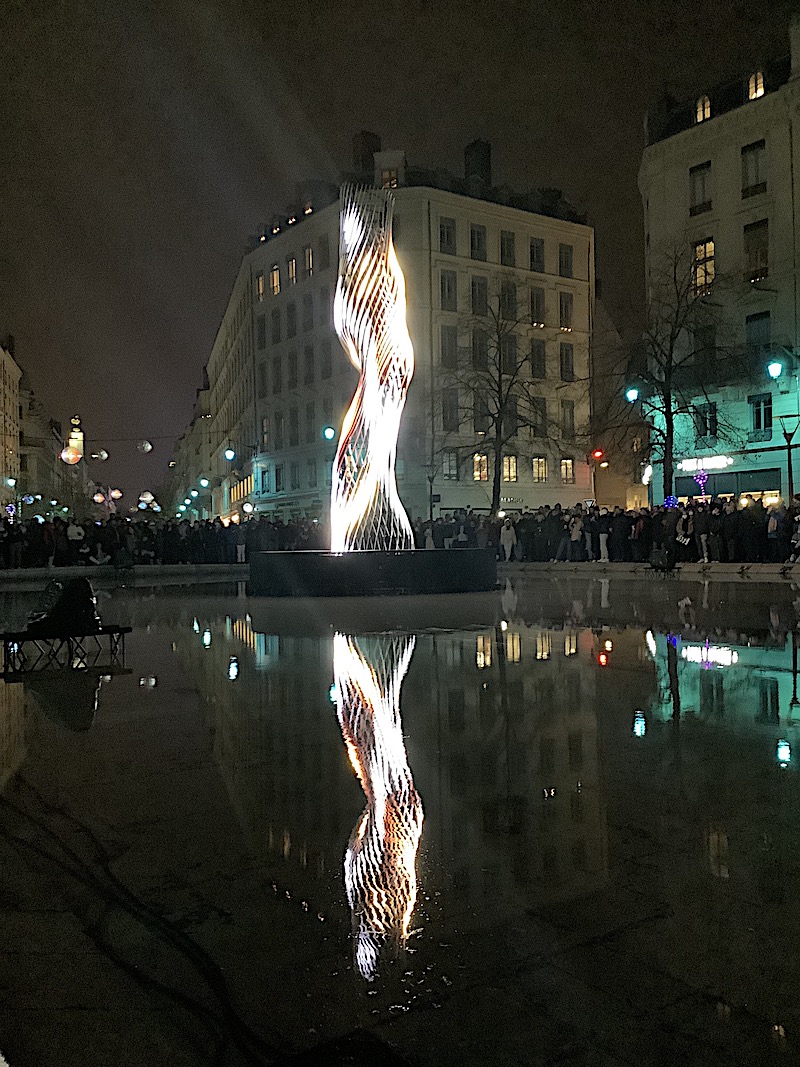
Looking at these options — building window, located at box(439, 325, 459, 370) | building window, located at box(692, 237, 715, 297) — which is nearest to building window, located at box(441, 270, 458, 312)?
building window, located at box(439, 325, 459, 370)

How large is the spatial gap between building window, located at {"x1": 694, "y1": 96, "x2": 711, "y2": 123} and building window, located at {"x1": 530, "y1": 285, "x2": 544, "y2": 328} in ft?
58.6

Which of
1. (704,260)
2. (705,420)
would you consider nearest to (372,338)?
(705,420)

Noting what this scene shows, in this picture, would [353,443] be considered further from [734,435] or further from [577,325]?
[577,325]

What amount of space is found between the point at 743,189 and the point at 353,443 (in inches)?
1205

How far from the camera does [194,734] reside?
698 centimetres

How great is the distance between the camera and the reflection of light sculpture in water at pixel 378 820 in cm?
368

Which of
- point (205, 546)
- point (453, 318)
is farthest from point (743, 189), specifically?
point (205, 546)

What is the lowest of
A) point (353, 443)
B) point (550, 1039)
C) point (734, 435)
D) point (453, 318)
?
point (550, 1039)

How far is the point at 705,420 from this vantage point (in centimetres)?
3853

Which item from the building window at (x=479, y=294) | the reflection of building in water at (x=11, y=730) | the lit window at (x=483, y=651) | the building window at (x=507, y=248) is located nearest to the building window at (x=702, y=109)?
the building window at (x=479, y=294)

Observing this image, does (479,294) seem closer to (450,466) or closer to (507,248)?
(507,248)

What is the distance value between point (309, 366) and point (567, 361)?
1694cm

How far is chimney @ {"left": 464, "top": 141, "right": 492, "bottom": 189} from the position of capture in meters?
61.5

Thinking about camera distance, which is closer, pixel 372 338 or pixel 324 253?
pixel 372 338
